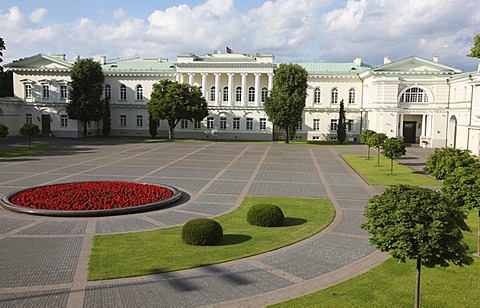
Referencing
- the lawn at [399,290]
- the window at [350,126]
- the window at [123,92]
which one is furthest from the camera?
the window at [123,92]

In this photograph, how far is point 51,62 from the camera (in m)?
71.9

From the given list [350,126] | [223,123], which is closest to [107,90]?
[223,123]

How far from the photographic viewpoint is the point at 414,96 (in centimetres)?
6294

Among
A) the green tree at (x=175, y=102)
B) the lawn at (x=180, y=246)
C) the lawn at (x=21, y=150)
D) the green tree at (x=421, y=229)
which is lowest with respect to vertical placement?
the lawn at (x=180, y=246)

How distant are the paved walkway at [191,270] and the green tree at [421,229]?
3.82 meters

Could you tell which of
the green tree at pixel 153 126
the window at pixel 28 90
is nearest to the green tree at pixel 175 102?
the green tree at pixel 153 126

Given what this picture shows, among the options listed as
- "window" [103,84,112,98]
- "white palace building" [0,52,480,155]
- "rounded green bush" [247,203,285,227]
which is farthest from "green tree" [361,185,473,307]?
"window" [103,84,112,98]

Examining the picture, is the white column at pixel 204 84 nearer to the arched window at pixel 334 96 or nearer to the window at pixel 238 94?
the window at pixel 238 94

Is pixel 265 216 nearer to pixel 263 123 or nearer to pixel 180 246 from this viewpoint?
pixel 180 246

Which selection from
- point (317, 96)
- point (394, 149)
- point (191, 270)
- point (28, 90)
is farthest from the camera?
point (317, 96)

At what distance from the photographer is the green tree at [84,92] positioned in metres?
68.0

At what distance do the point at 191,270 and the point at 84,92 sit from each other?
59959mm

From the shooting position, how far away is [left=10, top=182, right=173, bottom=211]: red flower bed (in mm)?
22344

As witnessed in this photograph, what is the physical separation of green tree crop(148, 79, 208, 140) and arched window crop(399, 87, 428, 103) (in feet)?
97.8
